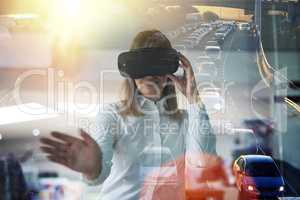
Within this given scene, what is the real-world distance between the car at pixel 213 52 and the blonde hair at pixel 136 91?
146 mm

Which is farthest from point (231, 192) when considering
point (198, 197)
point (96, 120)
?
point (96, 120)

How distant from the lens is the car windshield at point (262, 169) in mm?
3033

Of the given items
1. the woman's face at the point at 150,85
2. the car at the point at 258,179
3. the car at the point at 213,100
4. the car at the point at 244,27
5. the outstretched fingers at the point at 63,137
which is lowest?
the car at the point at 258,179

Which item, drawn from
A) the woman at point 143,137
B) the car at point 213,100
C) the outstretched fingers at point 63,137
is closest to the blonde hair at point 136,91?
the woman at point 143,137

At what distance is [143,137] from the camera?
3.02 metres

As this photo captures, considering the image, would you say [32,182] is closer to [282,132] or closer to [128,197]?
[128,197]

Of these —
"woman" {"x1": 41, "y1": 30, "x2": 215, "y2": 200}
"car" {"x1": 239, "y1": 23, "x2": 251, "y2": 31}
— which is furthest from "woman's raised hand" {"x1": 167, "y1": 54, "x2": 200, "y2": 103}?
"car" {"x1": 239, "y1": 23, "x2": 251, "y2": 31}

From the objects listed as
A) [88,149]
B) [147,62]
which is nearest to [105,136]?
[88,149]

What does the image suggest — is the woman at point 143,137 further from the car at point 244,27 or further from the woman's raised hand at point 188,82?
the car at point 244,27

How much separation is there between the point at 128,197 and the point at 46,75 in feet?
1.91

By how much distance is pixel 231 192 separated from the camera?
3051 millimetres

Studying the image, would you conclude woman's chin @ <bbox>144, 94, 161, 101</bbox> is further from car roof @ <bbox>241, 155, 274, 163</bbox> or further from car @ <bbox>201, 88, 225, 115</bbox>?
car roof @ <bbox>241, 155, 274, 163</bbox>

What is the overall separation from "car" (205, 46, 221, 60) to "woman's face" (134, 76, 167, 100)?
7.6 inches

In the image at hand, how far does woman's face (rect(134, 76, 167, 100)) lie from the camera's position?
3.03m
